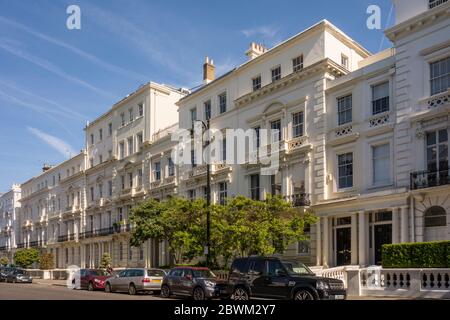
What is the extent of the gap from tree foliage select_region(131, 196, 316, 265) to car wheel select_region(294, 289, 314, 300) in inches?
326

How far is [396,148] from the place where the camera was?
25812 mm

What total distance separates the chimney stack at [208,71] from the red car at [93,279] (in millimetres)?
18735

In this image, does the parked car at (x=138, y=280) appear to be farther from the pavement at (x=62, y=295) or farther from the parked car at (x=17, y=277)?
the parked car at (x=17, y=277)

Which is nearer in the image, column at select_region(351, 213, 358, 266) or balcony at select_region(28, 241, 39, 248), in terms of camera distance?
column at select_region(351, 213, 358, 266)

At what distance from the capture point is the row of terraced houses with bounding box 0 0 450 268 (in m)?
24.5

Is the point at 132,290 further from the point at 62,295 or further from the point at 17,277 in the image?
the point at 17,277

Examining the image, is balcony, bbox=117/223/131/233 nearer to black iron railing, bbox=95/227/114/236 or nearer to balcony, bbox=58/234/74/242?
black iron railing, bbox=95/227/114/236

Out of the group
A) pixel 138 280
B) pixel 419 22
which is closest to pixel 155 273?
pixel 138 280

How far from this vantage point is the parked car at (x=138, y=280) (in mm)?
27094

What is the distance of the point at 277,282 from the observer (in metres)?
18.2

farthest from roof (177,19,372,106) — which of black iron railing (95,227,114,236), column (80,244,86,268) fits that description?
column (80,244,86,268)

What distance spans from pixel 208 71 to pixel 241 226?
21384 millimetres

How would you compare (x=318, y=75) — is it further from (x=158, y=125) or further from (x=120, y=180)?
(x=120, y=180)
